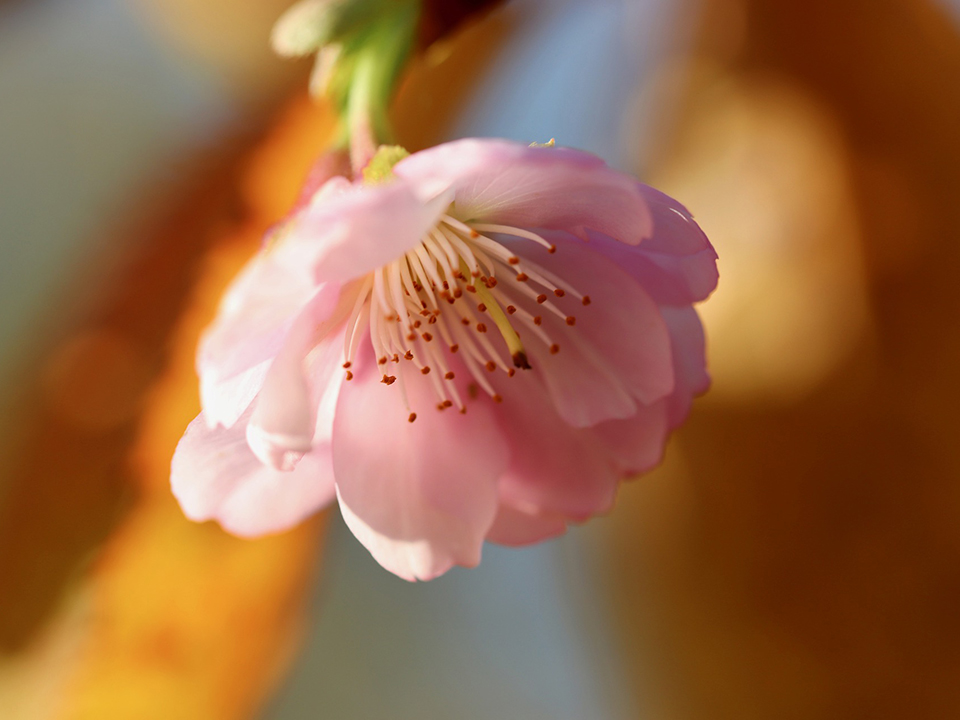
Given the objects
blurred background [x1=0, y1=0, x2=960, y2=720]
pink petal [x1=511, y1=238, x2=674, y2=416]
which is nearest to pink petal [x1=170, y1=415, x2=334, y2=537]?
pink petal [x1=511, y1=238, x2=674, y2=416]

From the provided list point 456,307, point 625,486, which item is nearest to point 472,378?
point 456,307

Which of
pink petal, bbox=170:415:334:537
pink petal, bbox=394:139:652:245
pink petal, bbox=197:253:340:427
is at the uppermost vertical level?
pink petal, bbox=394:139:652:245

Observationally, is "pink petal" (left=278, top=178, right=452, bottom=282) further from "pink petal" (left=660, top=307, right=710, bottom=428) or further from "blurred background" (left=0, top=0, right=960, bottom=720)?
"blurred background" (left=0, top=0, right=960, bottom=720)

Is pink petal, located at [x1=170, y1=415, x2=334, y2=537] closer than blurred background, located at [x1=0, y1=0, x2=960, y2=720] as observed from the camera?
Yes

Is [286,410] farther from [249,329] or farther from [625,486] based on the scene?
[625,486]

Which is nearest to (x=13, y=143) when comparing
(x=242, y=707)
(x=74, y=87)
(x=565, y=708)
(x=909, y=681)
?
(x=74, y=87)

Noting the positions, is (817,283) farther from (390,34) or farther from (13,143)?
(13,143)

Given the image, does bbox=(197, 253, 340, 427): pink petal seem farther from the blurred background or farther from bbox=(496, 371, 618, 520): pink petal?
the blurred background

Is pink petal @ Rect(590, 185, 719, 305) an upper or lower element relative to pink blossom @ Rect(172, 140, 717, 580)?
upper
